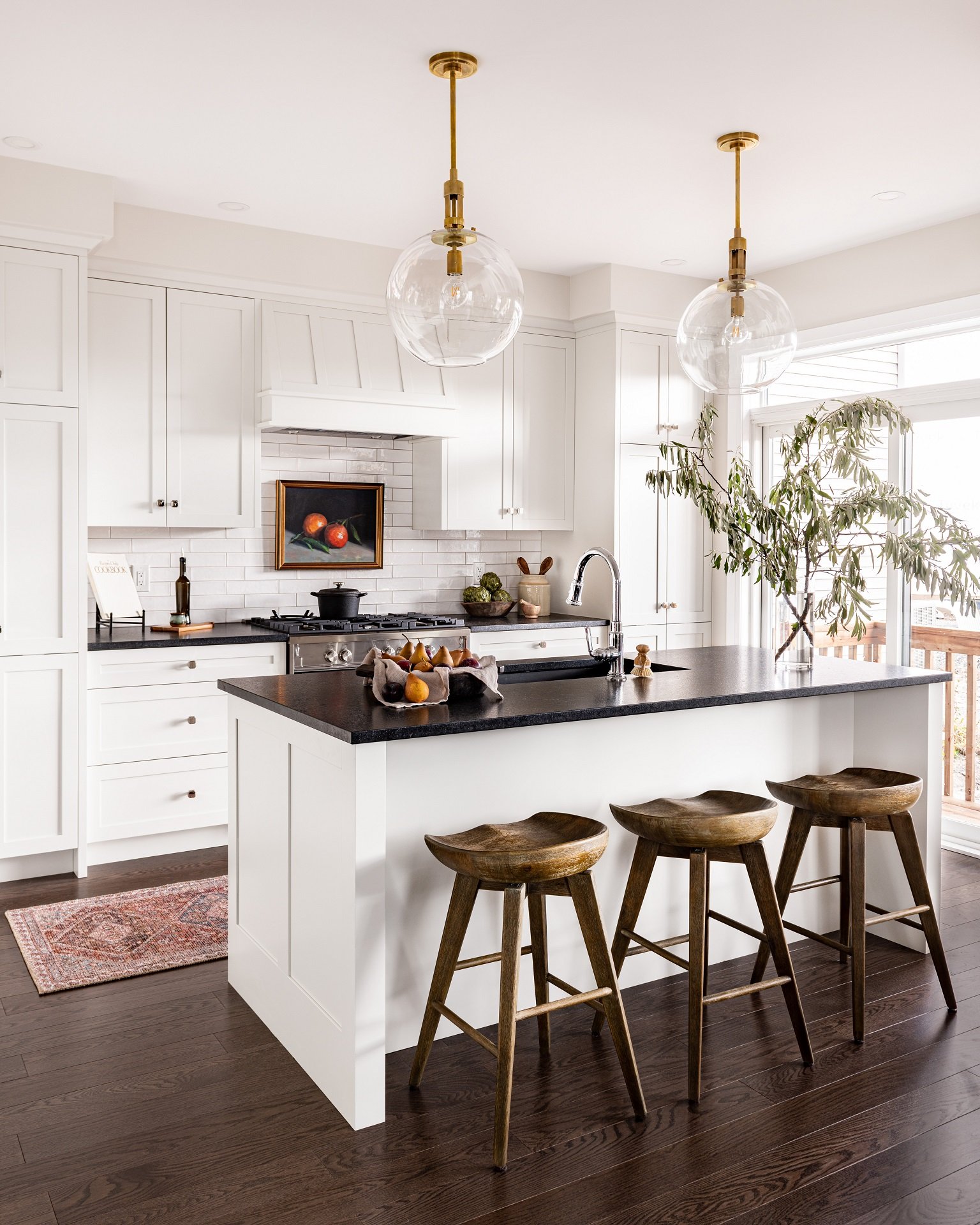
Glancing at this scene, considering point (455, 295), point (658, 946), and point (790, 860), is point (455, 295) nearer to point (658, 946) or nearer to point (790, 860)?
point (658, 946)

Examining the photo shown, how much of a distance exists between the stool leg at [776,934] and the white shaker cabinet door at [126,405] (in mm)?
3090

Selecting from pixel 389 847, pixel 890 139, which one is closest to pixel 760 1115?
pixel 389 847

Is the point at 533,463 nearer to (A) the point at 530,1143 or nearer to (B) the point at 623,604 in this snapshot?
(B) the point at 623,604

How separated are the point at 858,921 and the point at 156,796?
2863 mm

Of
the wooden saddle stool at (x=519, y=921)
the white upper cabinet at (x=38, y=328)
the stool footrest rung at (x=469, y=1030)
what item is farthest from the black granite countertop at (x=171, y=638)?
the stool footrest rung at (x=469, y=1030)

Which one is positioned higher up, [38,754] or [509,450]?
[509,450]

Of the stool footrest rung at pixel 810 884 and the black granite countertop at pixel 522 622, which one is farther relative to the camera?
the black granite countertop at pixel 522 622

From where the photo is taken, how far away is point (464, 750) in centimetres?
267

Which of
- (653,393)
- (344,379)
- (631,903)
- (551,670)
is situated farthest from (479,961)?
(653,393)

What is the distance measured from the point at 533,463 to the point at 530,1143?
3.94 metres

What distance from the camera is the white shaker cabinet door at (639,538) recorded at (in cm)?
548

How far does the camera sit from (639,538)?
5.55 metres

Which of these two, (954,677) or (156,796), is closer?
(156,796)

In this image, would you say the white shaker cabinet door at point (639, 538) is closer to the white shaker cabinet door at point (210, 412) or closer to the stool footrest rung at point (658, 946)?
the white shaker cabinet door at point (210, 412)
